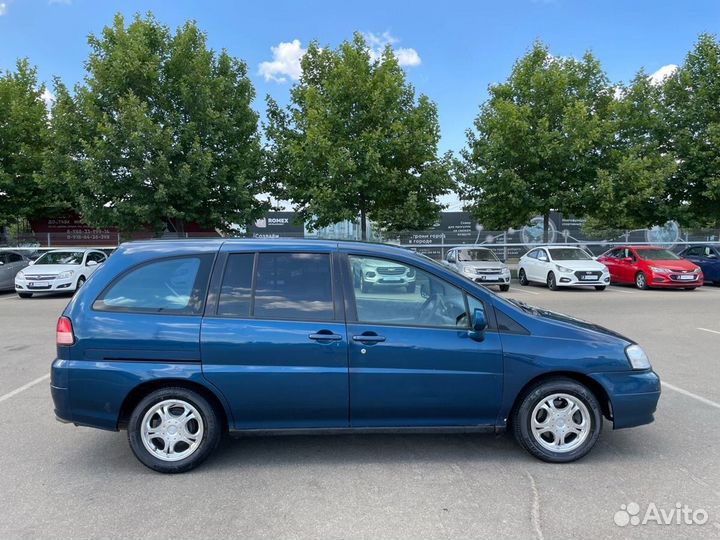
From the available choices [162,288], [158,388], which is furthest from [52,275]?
[158,388]

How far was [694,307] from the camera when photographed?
488 inches

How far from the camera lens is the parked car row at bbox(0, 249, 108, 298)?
1521 cm

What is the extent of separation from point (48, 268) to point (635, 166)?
20272mm

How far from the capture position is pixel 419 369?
11.9ft

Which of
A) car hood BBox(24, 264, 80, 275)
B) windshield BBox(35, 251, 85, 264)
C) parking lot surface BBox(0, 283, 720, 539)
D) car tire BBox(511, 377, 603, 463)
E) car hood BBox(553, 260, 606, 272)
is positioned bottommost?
parking lot surface BBox(0, 283, 720, 539)

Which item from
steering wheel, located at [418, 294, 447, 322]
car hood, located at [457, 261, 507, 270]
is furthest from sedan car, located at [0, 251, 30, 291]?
steering wheel, located at [418, 294, 447, 322]

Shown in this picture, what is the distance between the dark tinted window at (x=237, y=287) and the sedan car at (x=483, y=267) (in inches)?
492

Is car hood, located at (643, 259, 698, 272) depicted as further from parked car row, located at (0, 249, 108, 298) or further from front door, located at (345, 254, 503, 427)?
parked car row, located at (0, 249, 108, 298)

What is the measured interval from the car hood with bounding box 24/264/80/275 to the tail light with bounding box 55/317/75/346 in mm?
13440

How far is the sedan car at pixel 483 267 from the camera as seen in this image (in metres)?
16.3

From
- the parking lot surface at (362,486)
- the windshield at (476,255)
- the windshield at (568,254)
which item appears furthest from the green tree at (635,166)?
the parking lot surface at (362,486)

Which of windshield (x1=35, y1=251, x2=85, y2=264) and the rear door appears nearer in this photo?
the rear door

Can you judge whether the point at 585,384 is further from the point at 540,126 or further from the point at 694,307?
the point at 540,126

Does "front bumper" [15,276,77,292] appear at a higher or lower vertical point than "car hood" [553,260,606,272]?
lower
